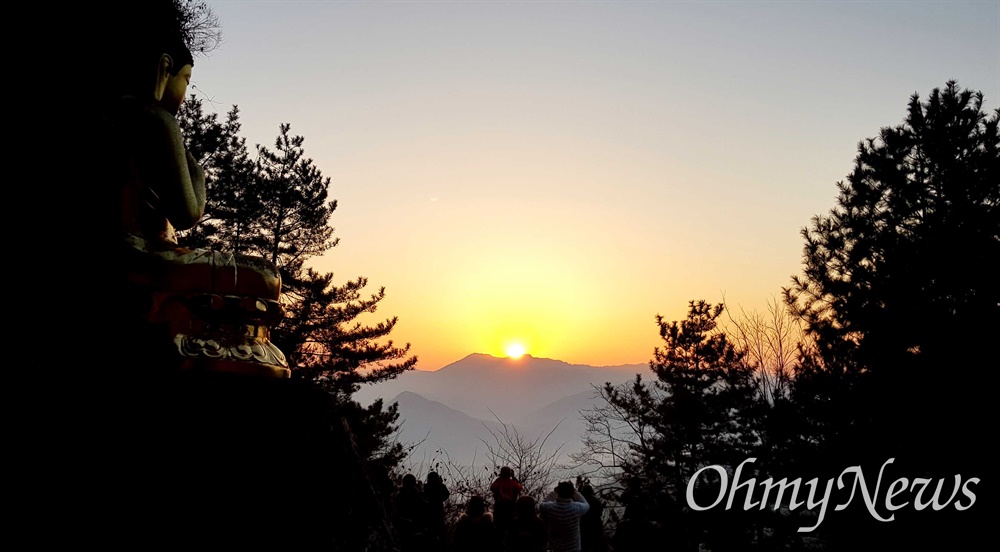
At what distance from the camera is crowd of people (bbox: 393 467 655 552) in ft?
16.1

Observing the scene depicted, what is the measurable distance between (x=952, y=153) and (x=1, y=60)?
40.5ft

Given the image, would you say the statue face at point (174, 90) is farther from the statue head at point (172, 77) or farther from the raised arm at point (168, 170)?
the raised arm at point (168, 170)

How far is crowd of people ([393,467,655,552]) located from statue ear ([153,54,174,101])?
308 cm

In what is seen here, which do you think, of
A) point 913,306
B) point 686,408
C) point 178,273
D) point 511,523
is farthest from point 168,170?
point 686,408

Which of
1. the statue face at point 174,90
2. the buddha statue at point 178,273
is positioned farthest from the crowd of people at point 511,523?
the statue face at point 174,90

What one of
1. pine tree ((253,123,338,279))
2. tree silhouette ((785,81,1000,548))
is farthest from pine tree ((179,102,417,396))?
tree silhouette ((785,81,1000,548))

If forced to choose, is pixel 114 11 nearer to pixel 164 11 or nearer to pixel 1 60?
pixel 164 11

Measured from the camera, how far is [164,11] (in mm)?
3471

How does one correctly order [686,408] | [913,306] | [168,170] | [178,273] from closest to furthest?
[178,273] < [168,170] < [913,306] < [686,408]

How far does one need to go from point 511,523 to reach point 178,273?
14.4 feet

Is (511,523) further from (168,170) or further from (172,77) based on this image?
(172,77)

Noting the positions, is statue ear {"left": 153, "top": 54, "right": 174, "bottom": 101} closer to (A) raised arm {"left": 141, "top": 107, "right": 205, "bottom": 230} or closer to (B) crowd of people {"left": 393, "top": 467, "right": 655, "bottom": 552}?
(A) raised arm {"left": 141, "top": 107, "right": 205, "bottom": 230}

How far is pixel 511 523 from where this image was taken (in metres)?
6.16

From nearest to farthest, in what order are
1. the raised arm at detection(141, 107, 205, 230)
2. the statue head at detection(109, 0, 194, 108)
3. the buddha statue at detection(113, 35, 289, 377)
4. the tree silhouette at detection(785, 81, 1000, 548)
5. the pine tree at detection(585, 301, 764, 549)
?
the buddha statue at detection(113, 35, 289, 377)
the raised arm at detection(141, 107, 205, 230)
the statue head at detection(109, 0, 194, 108)
the tree silhouette at detection(785, 81, 1000, 548)
the pine tree at detection(585, 301, 764, 549)
